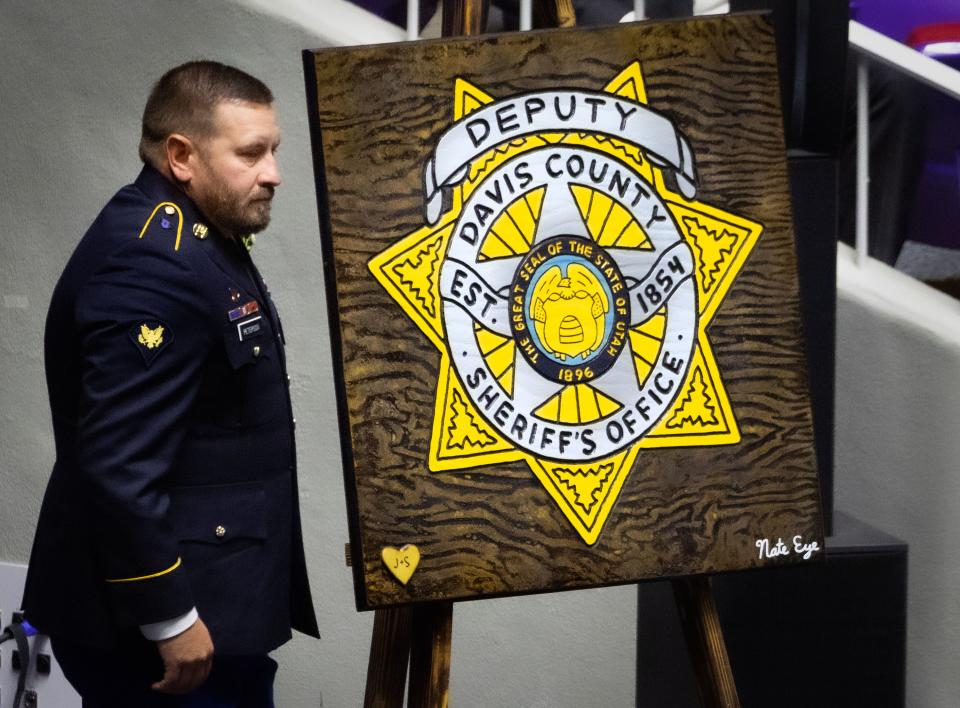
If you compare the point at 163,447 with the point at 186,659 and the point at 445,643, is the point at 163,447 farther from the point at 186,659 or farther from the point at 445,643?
the point at 445,643

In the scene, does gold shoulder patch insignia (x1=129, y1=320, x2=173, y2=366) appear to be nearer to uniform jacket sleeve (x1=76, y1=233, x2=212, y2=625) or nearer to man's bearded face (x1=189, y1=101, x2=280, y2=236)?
uniform jacket sleeve (x1=76, y1=233, x2=212, y2=625)

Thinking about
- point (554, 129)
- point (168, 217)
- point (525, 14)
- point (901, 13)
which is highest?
point (901, 13)

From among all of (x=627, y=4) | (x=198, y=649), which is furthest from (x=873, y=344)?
(x=198, y=649)

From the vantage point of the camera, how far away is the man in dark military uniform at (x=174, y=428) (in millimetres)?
1705

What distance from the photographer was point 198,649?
5.78 ft

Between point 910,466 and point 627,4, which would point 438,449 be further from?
point 627,4

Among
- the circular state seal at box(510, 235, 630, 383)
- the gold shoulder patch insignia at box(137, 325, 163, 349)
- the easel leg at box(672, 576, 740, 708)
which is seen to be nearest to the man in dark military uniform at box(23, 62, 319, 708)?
the gold shoulder patch insignia at box(137, 325, 163, 349)

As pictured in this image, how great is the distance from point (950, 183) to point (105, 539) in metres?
2.20

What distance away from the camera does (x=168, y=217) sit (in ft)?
5.92

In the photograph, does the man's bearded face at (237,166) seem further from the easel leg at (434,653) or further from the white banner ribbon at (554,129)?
the easel leg at (434,653)

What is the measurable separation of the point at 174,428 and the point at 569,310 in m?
0.51

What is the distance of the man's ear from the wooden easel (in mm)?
375

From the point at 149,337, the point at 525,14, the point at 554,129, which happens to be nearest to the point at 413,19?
the point at 525,14

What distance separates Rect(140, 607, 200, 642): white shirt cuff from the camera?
1.74 m
